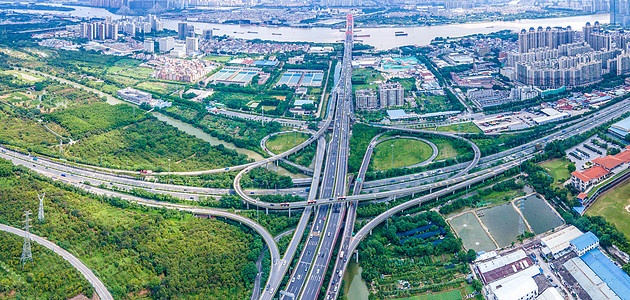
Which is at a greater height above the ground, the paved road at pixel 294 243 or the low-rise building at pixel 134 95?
the low-rise building at pixel 134 95

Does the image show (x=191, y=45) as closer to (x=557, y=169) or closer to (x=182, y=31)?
(x=182, y=31)

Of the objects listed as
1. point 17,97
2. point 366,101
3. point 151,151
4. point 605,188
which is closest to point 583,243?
point 605,188

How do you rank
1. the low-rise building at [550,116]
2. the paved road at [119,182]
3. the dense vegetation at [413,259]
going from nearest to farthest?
the dense vegetation at [413,259] < the paved road at [119,182] < the low-rise building at [550,116]

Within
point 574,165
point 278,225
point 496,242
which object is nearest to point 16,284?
point 278,225

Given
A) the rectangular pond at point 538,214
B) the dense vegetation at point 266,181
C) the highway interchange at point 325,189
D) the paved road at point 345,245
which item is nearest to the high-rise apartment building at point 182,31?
the highway interchange at point 325,189

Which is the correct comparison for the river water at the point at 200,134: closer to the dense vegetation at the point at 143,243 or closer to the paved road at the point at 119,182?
the paved road at the point at 119,182

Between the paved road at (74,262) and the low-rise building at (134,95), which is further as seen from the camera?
the low-rise building at (134,95)

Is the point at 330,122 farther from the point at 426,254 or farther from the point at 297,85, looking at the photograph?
the point at 426,254

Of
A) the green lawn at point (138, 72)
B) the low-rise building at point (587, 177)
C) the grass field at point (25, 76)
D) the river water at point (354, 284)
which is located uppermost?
the green lawn at point (138, 72)
